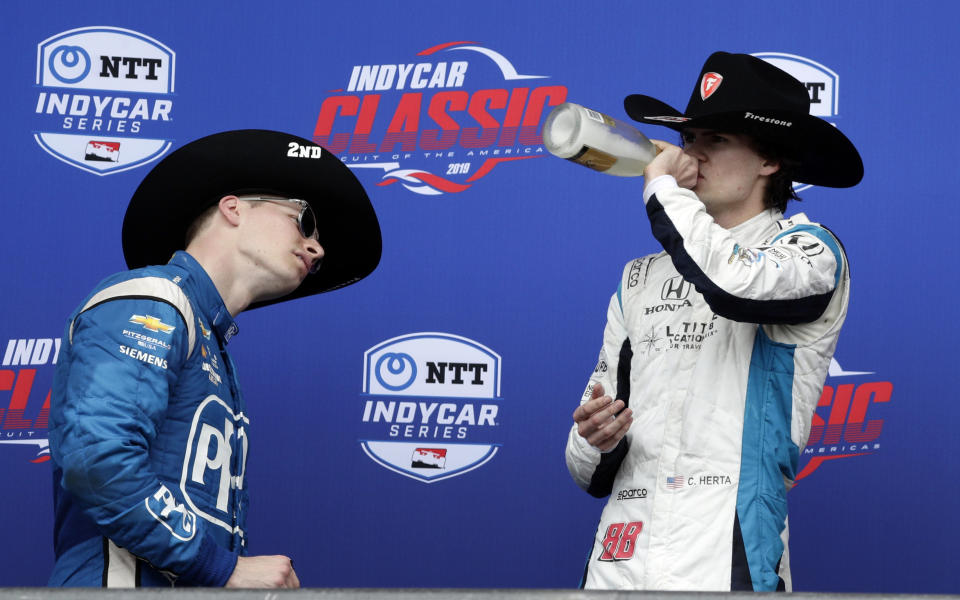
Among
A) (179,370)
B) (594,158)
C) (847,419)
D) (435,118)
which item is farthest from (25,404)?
(847,419)

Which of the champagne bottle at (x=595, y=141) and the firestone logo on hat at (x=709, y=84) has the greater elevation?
the firestone logo on hat at (x=709, y=84)

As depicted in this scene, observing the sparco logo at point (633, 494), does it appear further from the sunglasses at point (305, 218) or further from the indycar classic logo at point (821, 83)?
the indycar classic logo at point (821, 83)

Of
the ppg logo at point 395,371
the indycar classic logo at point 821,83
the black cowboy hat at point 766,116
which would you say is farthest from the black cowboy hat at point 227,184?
the indycar classic logo at point 821,83

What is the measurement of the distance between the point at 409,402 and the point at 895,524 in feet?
3.33

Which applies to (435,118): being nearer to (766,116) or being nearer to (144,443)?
(766,116)

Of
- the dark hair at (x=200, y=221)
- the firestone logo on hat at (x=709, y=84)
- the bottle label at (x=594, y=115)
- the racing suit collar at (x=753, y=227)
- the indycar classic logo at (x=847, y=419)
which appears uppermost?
the firestone logo on hat at (x=709, y=84)

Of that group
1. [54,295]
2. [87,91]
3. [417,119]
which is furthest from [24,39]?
[417,119]

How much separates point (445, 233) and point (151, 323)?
1161 mm

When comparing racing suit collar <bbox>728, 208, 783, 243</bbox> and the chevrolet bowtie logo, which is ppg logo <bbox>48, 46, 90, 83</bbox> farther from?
racing suit collar <bbox>728, 208, 783, 243</bbox>

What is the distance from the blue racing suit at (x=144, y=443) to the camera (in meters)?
1.37

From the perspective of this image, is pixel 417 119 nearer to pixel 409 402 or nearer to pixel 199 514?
pixel 409 402

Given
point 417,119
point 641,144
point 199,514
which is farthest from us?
point 417,119

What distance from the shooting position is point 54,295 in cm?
256

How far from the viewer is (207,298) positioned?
1.64 m
